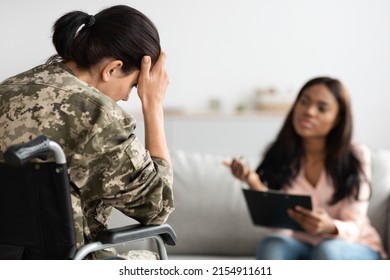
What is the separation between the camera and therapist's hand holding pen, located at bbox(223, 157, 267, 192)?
2.44m

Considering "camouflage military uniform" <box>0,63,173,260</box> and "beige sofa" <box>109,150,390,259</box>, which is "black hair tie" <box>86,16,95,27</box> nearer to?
"camouflage military uniform" <box>0,63,173,260</box>

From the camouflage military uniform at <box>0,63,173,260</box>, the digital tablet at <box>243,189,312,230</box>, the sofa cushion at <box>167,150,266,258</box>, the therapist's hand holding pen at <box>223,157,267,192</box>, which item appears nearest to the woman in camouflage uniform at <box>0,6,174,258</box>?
the camouflage military uniform at <box>0,63,173,260</box>

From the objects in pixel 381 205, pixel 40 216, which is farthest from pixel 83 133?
pixel 381 205

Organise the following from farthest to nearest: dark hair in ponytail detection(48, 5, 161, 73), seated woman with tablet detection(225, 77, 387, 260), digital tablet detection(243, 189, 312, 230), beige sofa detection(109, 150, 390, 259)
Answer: beige sofa detection(109, 150, 390, 259) → seated woman with tablet detection(225, 77, 387, 260) → digital tablet detection(243, 189, 312, 230) → dark hair in ponytail detection(48, 5, 161, 73)

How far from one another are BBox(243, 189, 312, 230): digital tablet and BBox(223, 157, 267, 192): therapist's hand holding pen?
0.28 feet

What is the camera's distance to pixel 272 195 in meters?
2.27

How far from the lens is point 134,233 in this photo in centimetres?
132

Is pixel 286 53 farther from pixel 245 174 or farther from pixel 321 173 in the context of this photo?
pixel 245 174

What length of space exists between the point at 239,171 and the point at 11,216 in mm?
1283

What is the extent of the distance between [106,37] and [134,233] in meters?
0.36

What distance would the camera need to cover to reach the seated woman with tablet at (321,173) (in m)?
2.43

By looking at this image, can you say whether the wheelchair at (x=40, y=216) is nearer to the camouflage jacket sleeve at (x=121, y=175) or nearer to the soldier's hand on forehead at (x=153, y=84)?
the camouflage jacket sleeve at (x=121, y=175)

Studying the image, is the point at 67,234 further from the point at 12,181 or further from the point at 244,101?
the point at 244,101

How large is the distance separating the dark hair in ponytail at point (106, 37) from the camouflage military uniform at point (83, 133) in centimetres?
6
